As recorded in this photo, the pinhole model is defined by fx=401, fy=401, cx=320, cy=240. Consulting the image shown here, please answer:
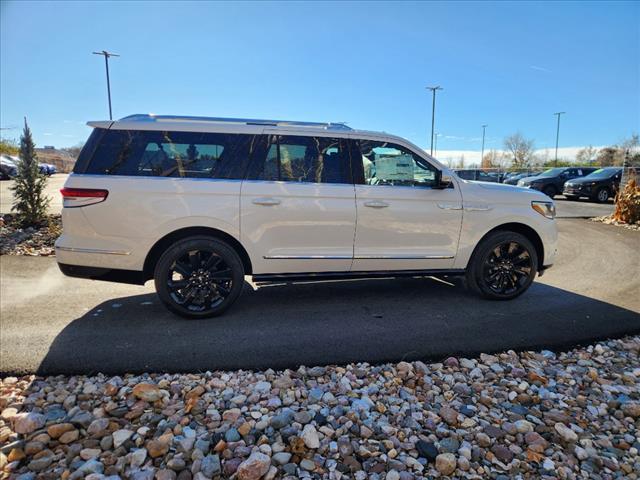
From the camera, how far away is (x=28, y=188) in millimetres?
8531

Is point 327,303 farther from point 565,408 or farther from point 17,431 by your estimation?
point 17,431

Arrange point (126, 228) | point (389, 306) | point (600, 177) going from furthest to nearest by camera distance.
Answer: point (600, 177), point (389, 306), point (126, 228)

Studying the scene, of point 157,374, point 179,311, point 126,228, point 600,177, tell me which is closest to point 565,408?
point 157,374

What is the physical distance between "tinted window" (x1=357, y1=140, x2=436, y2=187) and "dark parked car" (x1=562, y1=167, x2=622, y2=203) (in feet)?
57.7

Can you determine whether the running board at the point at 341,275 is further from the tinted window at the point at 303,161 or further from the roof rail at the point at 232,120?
the roof rail at the point at 232,120

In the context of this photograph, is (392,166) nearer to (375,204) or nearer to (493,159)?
(375,204)

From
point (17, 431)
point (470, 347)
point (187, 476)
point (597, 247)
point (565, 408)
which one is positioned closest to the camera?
point (187, 476)

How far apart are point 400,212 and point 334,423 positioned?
256 cm

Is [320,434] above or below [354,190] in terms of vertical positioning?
below

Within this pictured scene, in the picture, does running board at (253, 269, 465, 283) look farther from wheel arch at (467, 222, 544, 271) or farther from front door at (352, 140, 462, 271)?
wheel arch at (467, 222, 544, 271)

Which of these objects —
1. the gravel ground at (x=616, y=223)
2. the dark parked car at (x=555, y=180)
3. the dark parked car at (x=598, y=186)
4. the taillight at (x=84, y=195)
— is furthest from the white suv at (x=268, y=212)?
the dark parked car at (x=555, y=180)

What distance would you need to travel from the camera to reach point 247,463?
208 cm

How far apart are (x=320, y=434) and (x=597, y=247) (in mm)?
8185

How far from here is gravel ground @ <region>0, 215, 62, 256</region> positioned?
716 centimetres
